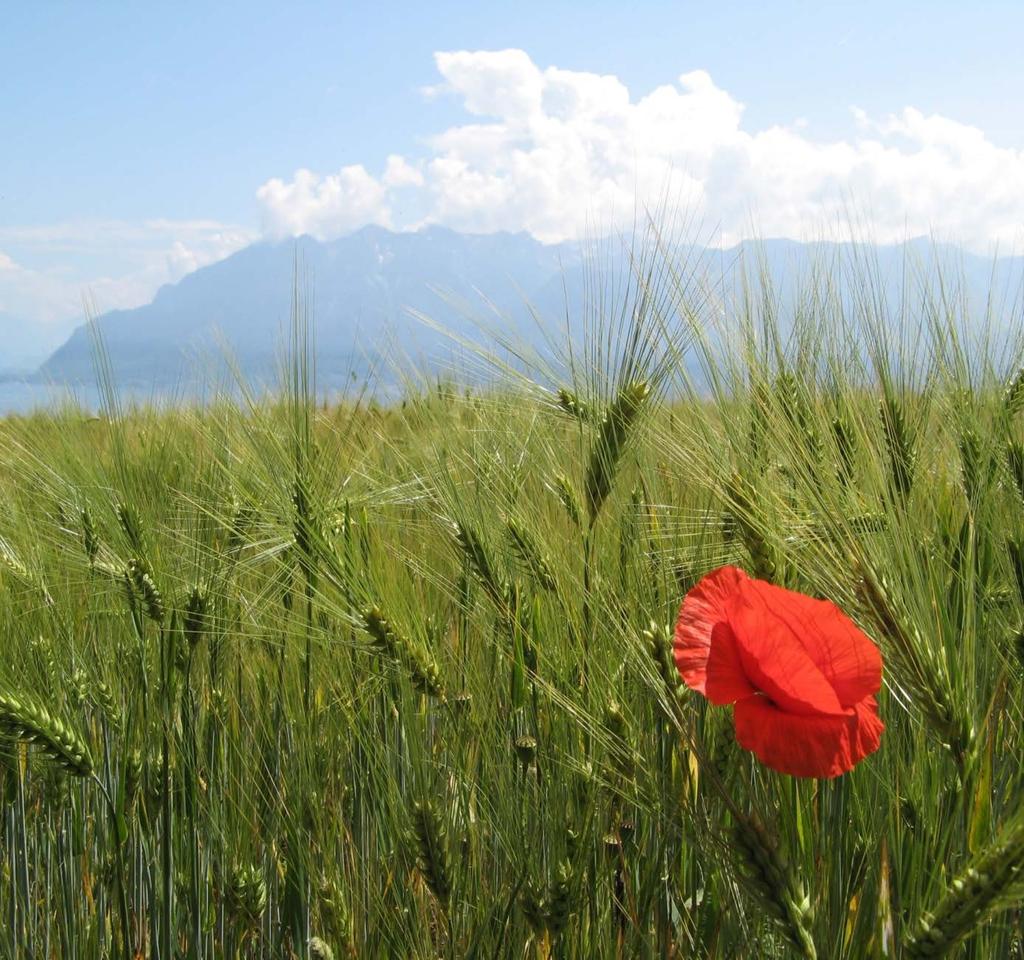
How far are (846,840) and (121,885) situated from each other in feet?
2.95

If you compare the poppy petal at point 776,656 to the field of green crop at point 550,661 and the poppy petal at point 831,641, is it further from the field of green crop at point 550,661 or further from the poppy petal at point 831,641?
the field of green crop at point 550,661

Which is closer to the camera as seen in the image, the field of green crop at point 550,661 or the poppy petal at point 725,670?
the poppy petal at point 725,670

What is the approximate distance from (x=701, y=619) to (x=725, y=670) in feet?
0.21

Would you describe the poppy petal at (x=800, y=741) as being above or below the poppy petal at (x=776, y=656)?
below

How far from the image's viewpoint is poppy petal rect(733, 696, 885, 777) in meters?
0.58

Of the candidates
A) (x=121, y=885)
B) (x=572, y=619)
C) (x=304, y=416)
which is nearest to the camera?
(x=572, y=619)

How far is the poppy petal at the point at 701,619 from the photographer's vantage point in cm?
65

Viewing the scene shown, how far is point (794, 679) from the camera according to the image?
58 centimetres

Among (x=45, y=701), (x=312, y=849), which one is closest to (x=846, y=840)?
(x=312, y=849)

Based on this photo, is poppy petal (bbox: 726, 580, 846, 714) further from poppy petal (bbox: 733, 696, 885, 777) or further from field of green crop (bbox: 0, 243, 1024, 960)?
field of green crop (bbox: 0, 243, 1024, 960)

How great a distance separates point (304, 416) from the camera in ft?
4.58

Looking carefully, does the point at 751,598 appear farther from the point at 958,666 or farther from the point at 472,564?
the point at 472,564

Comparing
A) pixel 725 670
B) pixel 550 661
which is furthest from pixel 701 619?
pixel 550 661

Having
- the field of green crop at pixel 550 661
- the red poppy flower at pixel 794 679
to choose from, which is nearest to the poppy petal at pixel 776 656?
the red poppy flower at pixel 794 679
